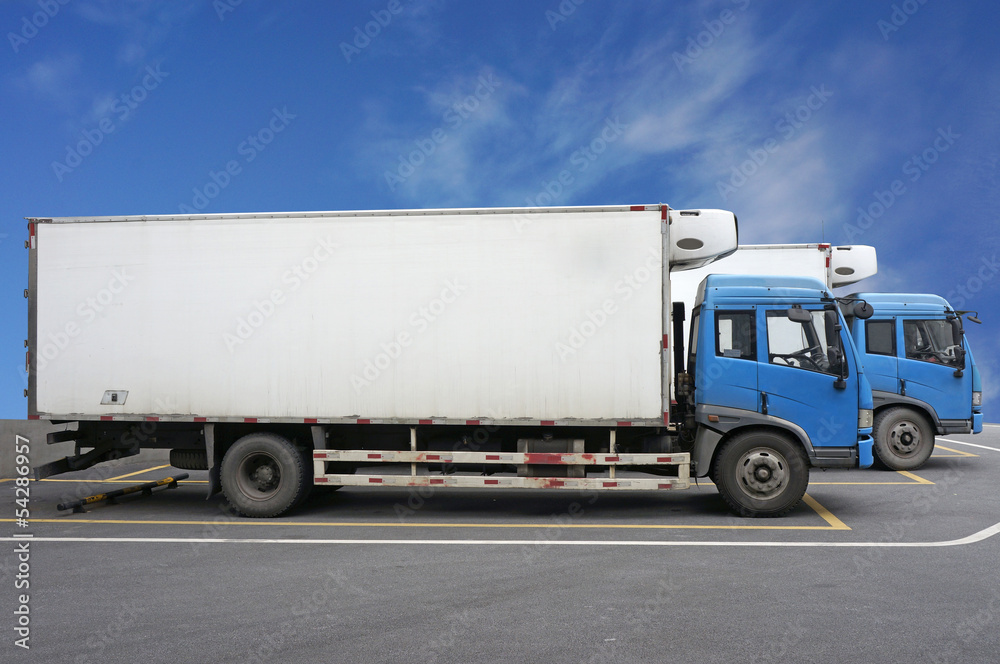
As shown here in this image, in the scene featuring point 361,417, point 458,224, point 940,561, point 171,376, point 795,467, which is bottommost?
point 940,561

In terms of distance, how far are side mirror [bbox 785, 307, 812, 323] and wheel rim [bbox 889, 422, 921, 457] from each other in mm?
5826

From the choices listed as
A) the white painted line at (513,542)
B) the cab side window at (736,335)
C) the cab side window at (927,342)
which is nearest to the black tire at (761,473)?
the cab side window at (736,335)

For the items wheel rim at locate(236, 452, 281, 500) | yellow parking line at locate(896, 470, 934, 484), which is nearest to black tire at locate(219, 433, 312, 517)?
wheel rim at locate(236, 452, 281, 500)

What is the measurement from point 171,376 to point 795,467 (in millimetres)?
7456

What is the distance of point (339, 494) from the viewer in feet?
32.5

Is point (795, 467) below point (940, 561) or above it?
above

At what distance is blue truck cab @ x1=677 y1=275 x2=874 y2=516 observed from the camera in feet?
26.1

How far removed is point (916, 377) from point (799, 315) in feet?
19.4

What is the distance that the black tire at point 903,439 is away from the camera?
1216 centimetres

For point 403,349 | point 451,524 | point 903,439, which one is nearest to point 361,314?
point 403,349

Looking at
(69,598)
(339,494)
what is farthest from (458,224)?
(69,598)

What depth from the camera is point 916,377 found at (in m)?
12.2

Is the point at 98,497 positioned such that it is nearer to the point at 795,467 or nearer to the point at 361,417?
the point at 361,417

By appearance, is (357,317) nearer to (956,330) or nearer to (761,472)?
(761,472)
